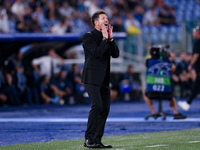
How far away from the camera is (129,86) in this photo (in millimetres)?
20031

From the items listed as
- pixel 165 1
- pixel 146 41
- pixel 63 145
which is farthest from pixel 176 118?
pixel 165 1

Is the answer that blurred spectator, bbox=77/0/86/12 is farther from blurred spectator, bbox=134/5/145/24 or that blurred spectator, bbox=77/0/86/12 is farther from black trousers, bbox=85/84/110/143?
black trousers, bbox=85/84/110/143

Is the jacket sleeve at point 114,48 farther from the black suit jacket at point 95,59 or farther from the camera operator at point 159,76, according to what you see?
the camera operator at point 159,76

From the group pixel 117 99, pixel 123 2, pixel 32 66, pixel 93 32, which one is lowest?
pixel 117 99

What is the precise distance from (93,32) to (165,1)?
2226 cm

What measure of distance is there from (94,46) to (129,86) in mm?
12944

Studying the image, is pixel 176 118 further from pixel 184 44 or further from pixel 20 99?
pixel 184 44

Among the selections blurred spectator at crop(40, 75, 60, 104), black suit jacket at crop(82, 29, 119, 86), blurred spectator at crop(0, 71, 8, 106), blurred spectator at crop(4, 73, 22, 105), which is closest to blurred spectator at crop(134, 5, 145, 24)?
blurred spectator at crop(40, 75, 60, 104)

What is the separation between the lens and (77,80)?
19188 millimetres

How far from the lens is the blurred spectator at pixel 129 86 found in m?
20.0

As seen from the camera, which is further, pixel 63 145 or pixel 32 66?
pixel 32 66

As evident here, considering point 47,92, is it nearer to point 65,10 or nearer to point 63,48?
point 63,48

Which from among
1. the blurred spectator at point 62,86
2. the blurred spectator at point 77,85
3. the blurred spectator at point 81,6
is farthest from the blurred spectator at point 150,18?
the blurred spectator at point 62,86

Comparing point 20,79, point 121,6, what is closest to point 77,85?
point 20,79
